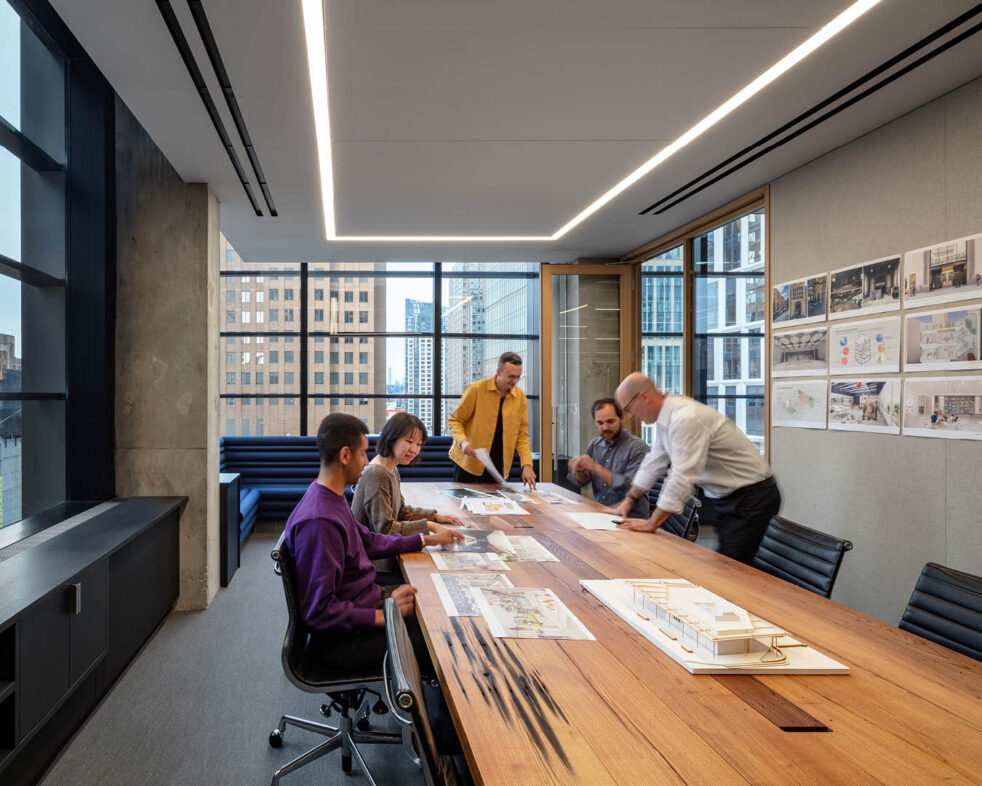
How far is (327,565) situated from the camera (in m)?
2.10

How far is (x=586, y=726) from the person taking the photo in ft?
4.08

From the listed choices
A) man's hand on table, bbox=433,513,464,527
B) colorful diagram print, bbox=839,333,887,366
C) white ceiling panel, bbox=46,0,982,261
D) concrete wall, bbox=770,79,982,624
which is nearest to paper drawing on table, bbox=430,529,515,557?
man's hand on table, bbox=433,513,464,527

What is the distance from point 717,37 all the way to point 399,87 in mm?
1380

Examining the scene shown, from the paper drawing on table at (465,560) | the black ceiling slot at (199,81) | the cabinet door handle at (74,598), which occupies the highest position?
the black ceiling slot at (199,81)

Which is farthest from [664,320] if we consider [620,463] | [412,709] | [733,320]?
[412,709]

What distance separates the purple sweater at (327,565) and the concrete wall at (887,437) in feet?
9.20

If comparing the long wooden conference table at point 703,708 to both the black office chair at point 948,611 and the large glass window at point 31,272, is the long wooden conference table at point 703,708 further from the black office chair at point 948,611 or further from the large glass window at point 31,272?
the large glass window at point 31,272

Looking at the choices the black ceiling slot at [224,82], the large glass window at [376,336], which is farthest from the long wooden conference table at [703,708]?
the large glass window at [376,336]

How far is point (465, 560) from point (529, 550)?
0.95 ft

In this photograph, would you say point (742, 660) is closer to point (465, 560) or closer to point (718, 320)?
point (465, 560)

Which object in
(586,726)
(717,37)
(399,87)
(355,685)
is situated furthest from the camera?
(399,87)

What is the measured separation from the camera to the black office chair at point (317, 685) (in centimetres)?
212

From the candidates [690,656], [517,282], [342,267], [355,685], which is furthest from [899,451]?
[342,267]

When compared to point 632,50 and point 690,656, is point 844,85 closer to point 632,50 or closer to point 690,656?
point 632,50
